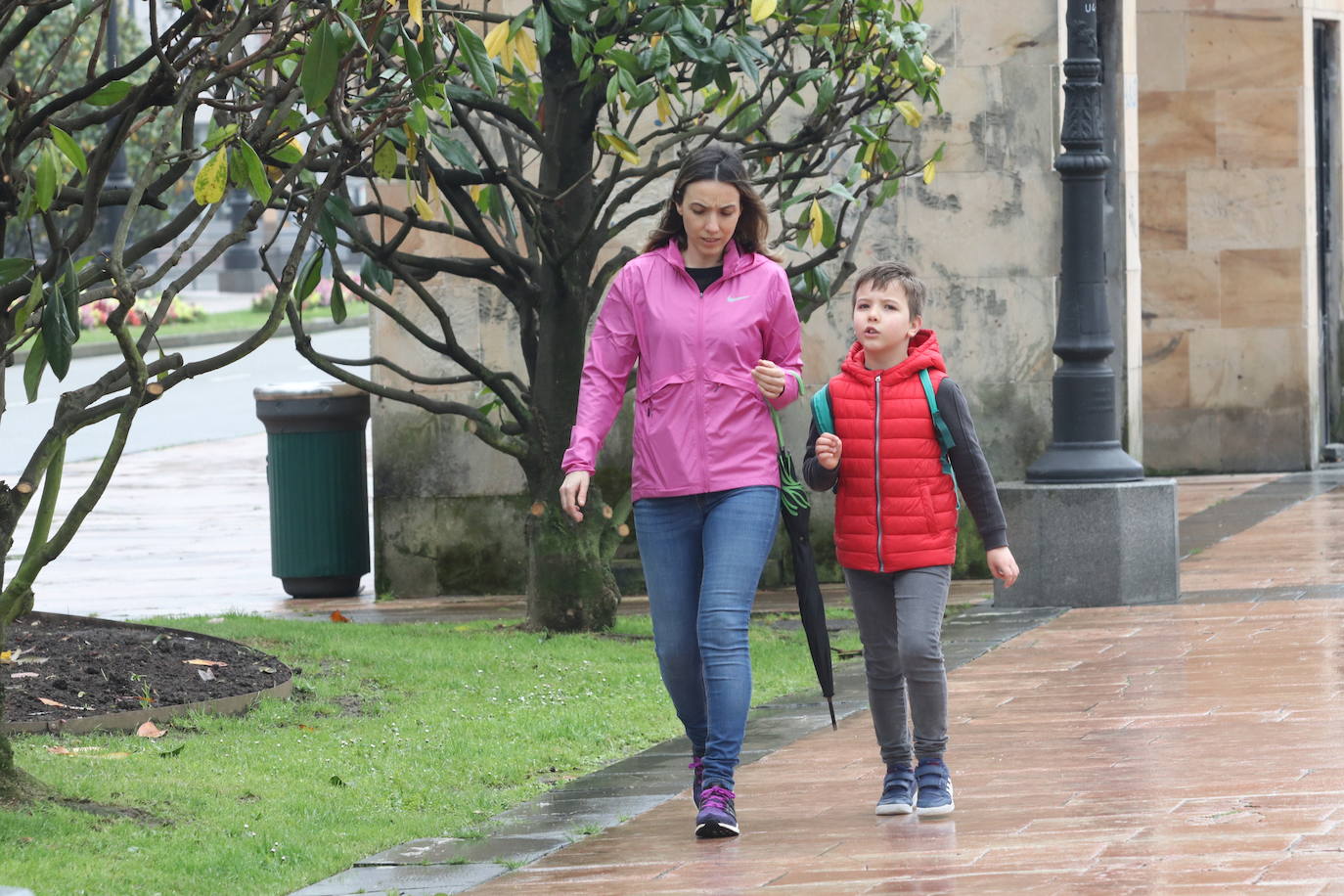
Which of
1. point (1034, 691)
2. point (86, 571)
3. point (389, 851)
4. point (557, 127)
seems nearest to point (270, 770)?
point (389, 851)

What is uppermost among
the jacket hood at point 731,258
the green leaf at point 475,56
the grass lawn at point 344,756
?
the green leaf at point 475,56

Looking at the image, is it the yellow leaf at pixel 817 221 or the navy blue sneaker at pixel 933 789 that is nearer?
the navy blue sneaker at pixel 933 789

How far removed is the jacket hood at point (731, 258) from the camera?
5.83m

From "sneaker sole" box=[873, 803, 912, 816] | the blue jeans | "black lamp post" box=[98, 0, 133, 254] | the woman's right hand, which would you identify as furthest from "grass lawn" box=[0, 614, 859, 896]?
"black lamp post" box=[98, 0, 133, 254]

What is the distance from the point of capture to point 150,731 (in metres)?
7.29

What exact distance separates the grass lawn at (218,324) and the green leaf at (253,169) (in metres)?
28.9

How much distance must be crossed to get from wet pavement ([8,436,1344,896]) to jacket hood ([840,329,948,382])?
3.82 ft

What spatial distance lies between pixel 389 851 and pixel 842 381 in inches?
66.9

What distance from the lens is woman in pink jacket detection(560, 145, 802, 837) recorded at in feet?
18.8

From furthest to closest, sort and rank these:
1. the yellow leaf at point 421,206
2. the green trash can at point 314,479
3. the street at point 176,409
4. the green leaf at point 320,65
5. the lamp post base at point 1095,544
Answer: the street at point 176,409 < the green trash can at point 314,479 < the lamp post base at point 1095,544 < the yellow leaf at point 421,206 < the green leaf at point 320,65

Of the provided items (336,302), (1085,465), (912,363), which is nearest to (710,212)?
(912,363)

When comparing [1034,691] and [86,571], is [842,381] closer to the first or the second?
[1034,691]

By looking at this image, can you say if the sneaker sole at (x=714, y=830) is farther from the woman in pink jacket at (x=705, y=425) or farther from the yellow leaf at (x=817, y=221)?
the yellow leaf at (x=817, y=221)

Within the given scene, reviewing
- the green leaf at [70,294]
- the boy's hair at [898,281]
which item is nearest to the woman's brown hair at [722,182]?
the boy's hair at [898,281]
